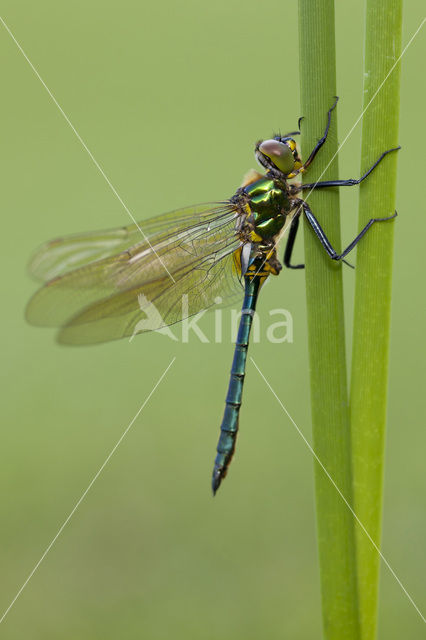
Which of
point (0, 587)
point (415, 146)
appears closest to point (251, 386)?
point (0, 587)

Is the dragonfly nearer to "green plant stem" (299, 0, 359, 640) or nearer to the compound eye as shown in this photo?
the compound eye

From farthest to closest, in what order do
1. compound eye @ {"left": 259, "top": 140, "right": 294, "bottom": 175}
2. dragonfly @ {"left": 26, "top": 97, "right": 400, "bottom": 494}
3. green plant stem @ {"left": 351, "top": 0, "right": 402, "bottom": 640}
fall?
1. dragonfly @ {"left": 26, "top": 97, "right": 400, "bottom": 494}
2. compound eye @ {"left": 259, "top": 140, "right": 294, "bottom": 175}
3. green plant stem @ {"left": 351, "top": 0, "right": 402, "bottom": 640}

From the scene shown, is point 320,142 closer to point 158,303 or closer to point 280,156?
point 280,156

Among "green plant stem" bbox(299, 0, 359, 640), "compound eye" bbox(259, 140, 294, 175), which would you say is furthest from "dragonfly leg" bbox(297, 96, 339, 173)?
"compound eye" bbox(259, 140, 294, 175)

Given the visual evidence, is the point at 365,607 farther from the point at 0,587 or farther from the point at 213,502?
A: the point at 0,587

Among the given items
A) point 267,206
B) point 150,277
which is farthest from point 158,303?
point 267,206

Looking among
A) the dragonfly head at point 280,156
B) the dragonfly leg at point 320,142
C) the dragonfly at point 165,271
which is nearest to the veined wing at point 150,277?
the dragonfly at point 165,271
